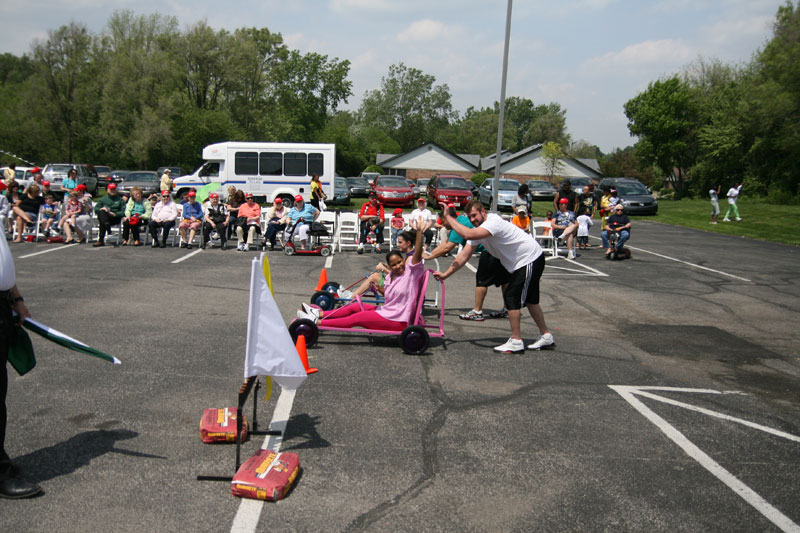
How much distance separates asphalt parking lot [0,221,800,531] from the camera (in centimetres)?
385

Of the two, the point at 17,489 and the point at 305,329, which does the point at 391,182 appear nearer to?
the point at 305,329

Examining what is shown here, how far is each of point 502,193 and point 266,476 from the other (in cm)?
2798

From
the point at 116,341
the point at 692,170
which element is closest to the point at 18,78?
the point at 692,170

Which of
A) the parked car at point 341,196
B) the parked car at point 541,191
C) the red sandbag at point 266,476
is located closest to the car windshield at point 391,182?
the parked car at point 341,196

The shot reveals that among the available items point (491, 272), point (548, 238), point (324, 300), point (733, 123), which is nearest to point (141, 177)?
point (548, 238)

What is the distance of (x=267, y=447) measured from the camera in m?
4.63

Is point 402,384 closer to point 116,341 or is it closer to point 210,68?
point 116,341

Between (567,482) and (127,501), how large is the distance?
9.39ft

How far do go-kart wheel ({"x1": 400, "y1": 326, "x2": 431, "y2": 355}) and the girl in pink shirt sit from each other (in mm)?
212

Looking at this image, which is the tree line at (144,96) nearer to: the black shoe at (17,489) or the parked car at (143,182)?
the parked car at (143,182)

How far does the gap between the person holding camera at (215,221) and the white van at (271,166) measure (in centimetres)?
1001

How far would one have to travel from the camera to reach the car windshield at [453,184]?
98.6 ft

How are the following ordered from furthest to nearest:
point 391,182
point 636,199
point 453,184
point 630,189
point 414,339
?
1. point 630,189
2. point 636,199
3. point 391,182
4. point 453,184
5. point 414,339

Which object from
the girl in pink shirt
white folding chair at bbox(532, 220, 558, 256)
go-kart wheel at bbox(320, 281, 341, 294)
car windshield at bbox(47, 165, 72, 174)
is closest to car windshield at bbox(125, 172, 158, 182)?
car windshield at bbox(47, 165, 72, 174)
